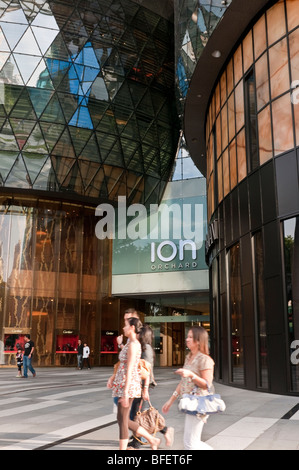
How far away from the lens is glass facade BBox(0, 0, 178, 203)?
3033cm

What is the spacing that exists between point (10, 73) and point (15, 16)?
358 cm

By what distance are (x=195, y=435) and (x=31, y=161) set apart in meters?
29.1

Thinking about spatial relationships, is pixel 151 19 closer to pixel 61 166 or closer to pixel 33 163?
pixel 61 166

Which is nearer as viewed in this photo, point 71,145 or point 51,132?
point 51,132

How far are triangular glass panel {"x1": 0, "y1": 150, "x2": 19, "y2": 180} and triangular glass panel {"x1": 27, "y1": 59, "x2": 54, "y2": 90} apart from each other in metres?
4.61

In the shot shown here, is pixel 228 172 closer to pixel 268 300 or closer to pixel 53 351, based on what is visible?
pixel 268 300

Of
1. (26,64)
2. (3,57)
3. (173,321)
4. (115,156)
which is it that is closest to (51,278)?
(173,321)

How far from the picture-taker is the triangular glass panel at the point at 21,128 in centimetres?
3097

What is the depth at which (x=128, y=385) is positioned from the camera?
205 inches

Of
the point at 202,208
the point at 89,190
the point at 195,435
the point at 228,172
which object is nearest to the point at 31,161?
the point at 89,190

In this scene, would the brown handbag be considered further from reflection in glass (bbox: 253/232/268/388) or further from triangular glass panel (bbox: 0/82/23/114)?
triangular glass panel (bbox: 0/82/23/114)

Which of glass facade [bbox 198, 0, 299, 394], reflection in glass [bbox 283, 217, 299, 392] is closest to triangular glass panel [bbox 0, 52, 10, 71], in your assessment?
glass facade [bbox 198, 0, 299, 394]

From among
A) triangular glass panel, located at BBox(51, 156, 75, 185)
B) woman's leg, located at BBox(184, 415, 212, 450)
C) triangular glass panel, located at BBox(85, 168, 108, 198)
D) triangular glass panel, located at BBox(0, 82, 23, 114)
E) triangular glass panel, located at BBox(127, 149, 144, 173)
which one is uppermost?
triangular glass panel, located at BBox(0, 82, 23, 114)

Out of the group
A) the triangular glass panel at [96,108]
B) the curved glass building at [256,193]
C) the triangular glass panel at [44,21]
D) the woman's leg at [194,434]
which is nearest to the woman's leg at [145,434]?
the woman's leg at [194,434]
